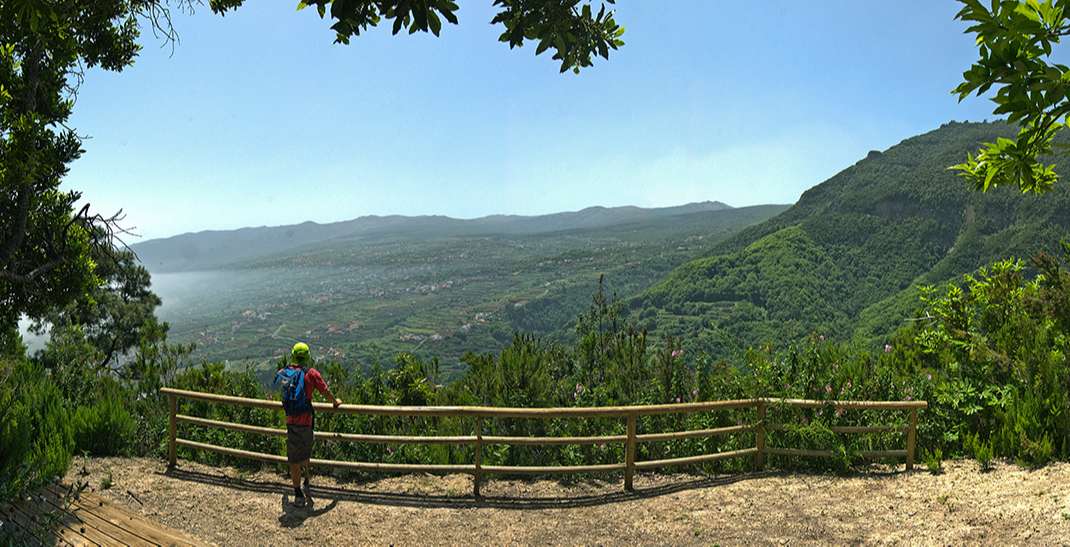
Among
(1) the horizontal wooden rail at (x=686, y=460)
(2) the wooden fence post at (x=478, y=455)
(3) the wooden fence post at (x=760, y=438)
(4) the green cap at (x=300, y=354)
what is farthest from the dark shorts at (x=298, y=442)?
(3) the wooden fence post at (x=760, y=438)

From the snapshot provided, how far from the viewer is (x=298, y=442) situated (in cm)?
584

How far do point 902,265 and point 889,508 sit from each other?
111 meters

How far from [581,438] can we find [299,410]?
110 inches

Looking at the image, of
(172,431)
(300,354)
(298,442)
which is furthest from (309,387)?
(172,431)

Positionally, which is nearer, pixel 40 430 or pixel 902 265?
pixel 40 430

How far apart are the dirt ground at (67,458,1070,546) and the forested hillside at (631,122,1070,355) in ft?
215

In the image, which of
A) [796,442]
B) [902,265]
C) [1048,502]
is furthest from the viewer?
[902,265]

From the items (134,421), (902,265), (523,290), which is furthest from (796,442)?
(523,290)

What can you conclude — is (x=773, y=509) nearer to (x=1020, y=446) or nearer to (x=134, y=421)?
(x=1020, y=446)

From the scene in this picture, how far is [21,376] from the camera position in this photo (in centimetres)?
721

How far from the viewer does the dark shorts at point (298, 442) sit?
5844 millimetres

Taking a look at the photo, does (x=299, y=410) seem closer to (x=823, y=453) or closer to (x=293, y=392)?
(x=293, y=392)

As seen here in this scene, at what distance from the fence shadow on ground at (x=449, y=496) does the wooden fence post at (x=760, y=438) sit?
0.38 ft

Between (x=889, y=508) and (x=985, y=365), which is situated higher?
(x=985, y=365)
